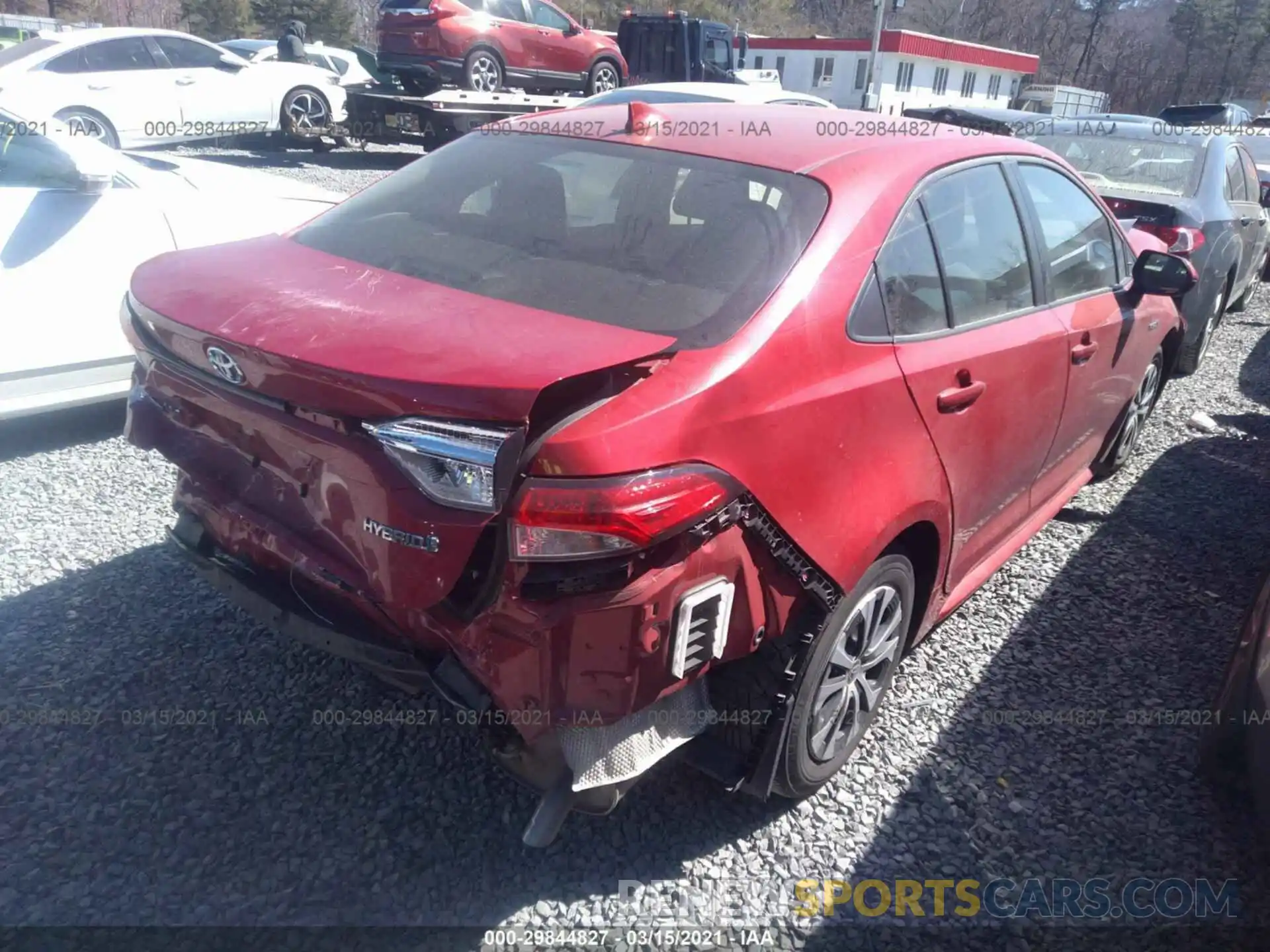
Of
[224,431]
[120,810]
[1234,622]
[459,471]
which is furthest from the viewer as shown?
[1234,622]

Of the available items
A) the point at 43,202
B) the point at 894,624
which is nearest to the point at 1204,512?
the point at 894,624

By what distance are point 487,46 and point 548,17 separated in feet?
5.69

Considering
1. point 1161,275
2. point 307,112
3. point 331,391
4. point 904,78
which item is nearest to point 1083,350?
point 1161,275

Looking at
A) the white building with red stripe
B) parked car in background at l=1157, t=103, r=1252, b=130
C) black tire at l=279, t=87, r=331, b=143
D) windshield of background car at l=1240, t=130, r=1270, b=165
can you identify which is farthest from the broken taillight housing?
the white building with red stripe

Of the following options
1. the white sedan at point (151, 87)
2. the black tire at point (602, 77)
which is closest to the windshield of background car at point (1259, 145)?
the black tire at point (602, 77)

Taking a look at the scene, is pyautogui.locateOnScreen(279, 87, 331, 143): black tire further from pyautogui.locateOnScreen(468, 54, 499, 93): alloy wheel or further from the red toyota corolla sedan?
the red toyota corolla sedan

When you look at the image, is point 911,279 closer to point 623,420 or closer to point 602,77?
point 623,420

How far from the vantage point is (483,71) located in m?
14.3

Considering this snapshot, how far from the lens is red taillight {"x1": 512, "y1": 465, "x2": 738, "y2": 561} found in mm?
1741

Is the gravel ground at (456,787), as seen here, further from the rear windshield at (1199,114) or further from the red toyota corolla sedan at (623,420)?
the rear windshield at (1199,114)

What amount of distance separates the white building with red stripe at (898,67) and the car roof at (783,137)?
132ft

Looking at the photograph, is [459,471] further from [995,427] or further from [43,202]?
[43,202]

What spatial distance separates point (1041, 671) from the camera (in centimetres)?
331

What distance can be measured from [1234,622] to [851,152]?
102 inches
